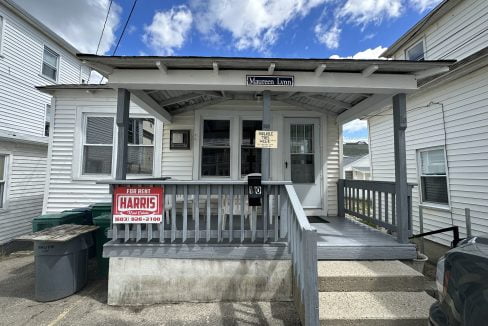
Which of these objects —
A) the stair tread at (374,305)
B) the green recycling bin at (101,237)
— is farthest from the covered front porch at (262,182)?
the green recycling bin at (101,237)

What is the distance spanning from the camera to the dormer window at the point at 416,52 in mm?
7602

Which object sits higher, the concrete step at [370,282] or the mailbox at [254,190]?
the mailbox at [254,190]

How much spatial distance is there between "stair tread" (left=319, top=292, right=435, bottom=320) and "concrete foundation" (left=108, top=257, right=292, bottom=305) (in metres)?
0.66

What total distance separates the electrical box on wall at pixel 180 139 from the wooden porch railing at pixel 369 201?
3.48 m

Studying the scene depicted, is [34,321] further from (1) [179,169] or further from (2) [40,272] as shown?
(1) [179,169]

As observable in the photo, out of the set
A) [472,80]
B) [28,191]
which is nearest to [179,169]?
[28,191]

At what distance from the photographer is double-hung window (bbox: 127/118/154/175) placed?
5734 millimetres

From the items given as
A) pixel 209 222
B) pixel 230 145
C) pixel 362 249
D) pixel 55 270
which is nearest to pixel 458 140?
pixel 362 249

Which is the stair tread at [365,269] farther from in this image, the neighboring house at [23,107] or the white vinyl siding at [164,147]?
the neighboring house at [23,107]

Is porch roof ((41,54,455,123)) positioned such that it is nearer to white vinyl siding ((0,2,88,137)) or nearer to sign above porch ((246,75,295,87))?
sign above porch ((246,75,295,87))

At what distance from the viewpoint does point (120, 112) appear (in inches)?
135

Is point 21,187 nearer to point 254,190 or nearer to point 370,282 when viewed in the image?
point 254,190

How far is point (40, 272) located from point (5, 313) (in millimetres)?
515

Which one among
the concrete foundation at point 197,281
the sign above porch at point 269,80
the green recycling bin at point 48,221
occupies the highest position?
the sign above porch at point 269,80
